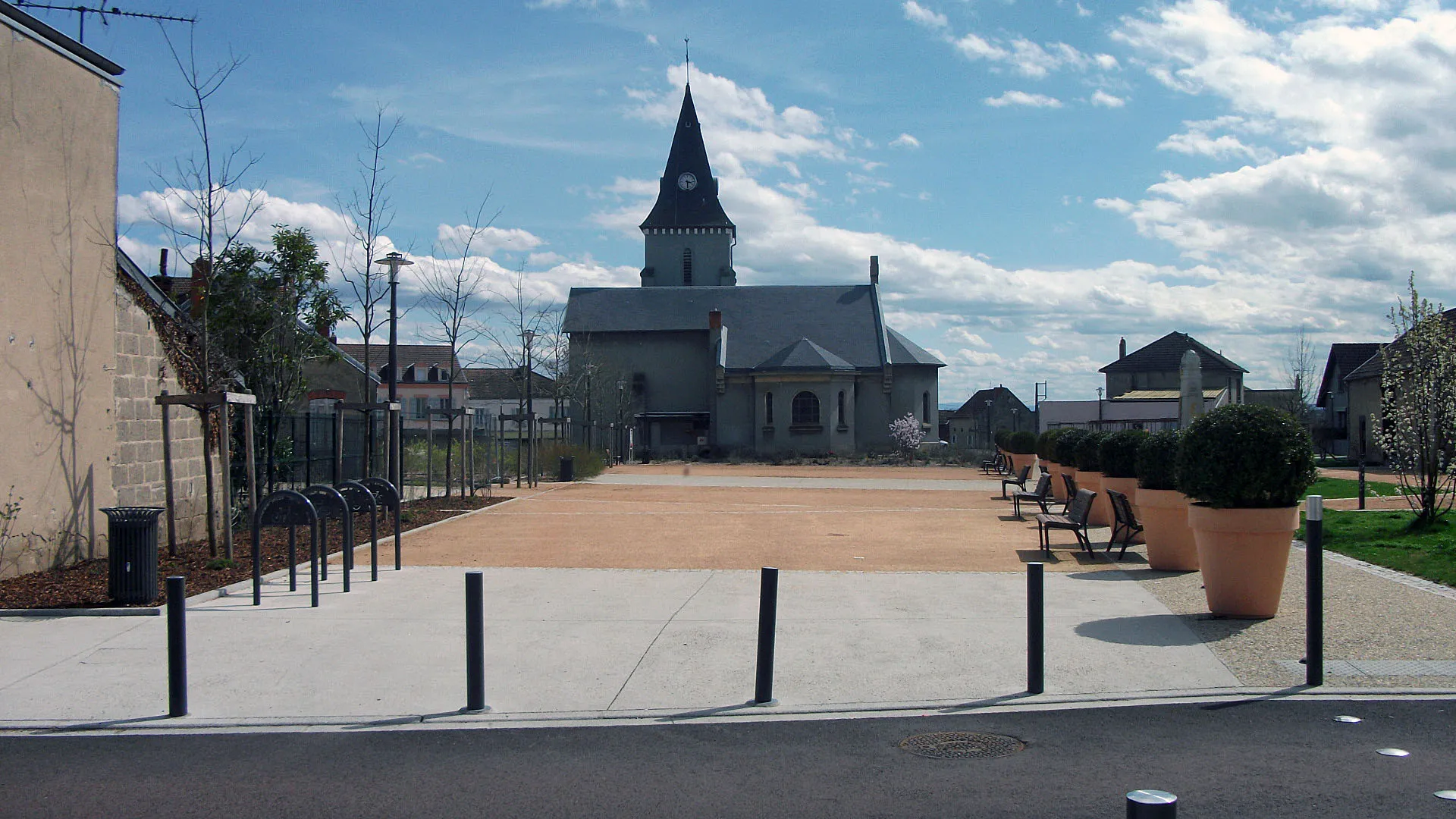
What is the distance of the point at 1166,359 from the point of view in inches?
3211

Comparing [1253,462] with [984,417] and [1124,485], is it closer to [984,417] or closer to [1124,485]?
[1124,485]

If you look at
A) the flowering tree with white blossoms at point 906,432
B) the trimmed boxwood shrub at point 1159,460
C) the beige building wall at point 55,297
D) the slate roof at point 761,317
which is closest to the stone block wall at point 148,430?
the beige building wall at point 55,297

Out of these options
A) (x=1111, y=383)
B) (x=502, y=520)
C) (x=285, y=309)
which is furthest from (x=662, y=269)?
(x=502, y=520)

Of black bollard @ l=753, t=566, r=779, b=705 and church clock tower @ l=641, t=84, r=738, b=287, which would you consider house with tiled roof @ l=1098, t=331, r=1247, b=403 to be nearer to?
church clock tower @ l=641, t=84, r=738, b=287

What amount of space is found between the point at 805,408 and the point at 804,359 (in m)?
2.56

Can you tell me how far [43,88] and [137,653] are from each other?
706 cm

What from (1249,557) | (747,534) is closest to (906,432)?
(747,534)

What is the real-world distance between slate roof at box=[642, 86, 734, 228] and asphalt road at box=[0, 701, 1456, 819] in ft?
234

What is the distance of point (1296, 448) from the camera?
372 inches

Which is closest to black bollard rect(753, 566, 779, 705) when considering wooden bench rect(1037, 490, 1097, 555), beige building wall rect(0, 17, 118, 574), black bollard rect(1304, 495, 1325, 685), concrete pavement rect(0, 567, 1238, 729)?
concrete pavement rect(0, 567, 1238, 729)

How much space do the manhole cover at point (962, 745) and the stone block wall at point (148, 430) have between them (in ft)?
35.9

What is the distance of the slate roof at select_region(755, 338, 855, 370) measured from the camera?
→ 6106cm

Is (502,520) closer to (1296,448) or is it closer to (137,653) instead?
A: (137,653)

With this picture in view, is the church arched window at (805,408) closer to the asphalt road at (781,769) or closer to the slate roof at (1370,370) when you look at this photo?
the slate roof at (1370,370)
